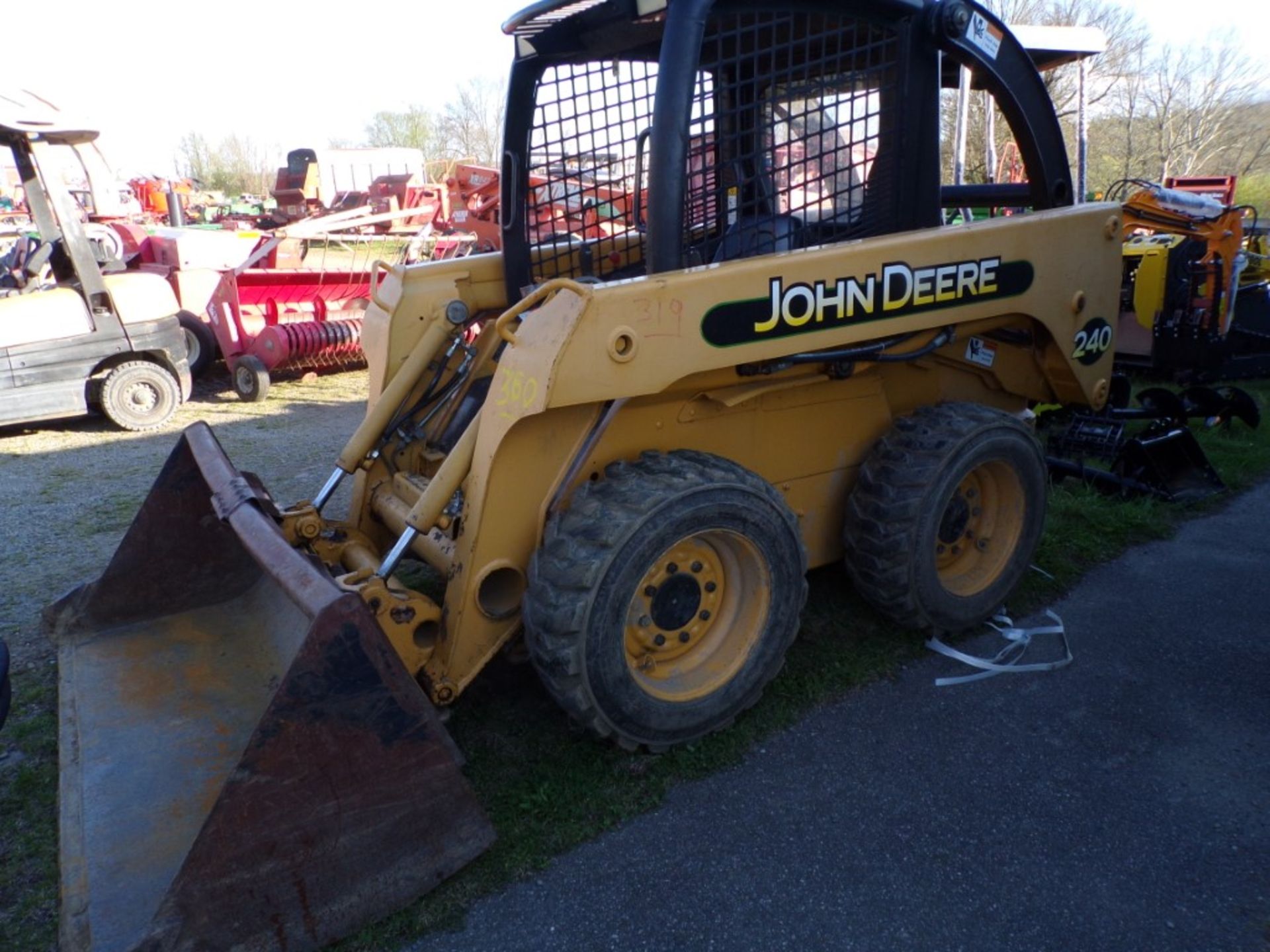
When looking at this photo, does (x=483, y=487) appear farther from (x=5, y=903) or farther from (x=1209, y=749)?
(x=1209, y=749)

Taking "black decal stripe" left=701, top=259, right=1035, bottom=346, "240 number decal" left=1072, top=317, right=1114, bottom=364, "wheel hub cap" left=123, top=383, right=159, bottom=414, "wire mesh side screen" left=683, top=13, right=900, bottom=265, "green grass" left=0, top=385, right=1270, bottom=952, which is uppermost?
"wire mesh side screen" left=683, top=13, right=900, bottom=265

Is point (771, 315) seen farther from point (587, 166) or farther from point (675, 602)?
point (587, 166)

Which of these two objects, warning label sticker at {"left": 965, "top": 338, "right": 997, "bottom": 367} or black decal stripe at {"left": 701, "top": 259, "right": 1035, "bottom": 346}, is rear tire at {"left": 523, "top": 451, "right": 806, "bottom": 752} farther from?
warning label sticker at {"left": 965, "top": 338, "right": 997, "bottom": 367}

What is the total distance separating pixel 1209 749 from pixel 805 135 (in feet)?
7.69

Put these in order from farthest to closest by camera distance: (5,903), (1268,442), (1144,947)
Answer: (1268,442), (5,903), (1144,947)

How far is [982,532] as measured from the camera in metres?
3.78

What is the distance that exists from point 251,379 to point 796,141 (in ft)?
23.6

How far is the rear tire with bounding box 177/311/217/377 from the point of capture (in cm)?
980

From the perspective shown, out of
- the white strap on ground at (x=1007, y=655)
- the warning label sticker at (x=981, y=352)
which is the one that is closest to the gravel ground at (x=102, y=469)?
the white strap on ground at (x=1007, y=655)

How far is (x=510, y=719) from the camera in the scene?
3158 millimetres

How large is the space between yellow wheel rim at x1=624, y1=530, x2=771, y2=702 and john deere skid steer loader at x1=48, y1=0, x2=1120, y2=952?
0.01m

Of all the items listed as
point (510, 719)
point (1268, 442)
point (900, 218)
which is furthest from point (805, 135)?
point (1268, 442)

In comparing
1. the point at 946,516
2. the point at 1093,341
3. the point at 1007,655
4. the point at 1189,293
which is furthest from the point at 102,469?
the point at 1189,293

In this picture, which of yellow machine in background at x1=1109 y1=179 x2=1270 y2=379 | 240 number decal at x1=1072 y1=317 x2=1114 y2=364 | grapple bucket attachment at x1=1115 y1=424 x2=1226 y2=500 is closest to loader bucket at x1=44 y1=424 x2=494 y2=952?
240 number decal at x1=1072 y1=317 x2=1114 y2=364
